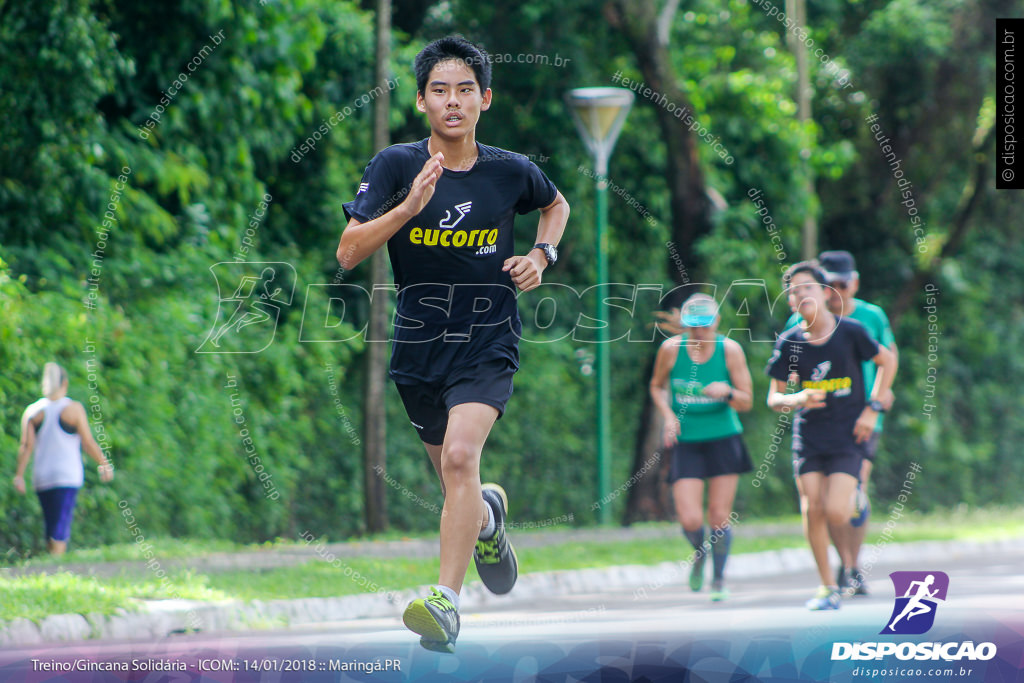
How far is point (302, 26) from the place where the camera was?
1189 centimetres

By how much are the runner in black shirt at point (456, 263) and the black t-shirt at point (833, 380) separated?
3.07 m

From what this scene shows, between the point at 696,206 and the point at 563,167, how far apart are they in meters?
1.47

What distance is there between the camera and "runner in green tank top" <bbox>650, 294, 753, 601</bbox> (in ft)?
29.8

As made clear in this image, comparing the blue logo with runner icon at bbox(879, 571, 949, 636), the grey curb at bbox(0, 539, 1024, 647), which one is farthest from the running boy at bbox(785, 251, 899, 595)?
the blue logo with runner icon at bbox(879, 571, 949, 636)

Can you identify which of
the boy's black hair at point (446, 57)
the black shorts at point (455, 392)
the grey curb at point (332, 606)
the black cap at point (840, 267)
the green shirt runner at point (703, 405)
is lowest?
the grey curb at point (332, 606)

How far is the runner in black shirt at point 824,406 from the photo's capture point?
809cm

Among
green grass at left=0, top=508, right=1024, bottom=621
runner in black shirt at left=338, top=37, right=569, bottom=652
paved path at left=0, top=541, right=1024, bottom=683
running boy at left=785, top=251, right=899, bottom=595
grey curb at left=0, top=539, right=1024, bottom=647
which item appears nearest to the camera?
runner in black shirt at left=338, top=37, right=569, bottom=652

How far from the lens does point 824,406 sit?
8117mm

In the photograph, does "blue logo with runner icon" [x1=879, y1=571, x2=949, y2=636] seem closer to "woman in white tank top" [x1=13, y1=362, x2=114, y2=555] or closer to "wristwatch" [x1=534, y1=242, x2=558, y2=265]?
"wristwatch" [x1=534, y1=242, x2=558, y2=265]

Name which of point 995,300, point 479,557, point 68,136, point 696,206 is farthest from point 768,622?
point 995,300

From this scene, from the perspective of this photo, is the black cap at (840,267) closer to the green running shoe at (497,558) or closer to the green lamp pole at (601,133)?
the green lamp pole at (601,133)

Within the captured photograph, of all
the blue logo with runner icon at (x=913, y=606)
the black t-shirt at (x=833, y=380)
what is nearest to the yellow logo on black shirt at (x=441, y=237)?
the blue logo with runner icon at (x=913, y=606)

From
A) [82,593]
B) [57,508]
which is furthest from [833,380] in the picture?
[57,508]

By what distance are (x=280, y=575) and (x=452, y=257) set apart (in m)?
4.40
